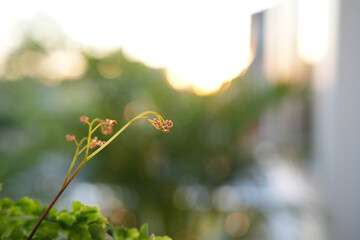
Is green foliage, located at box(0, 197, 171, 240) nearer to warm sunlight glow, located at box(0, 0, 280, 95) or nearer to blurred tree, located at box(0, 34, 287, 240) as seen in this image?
blurred tree, located at box(0, 34, 287, 240)

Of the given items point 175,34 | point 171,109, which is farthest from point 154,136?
point 175,34

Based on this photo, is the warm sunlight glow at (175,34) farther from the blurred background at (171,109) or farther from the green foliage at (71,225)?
the green foliage at (71,225)

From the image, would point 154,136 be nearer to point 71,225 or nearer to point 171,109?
point 171,109

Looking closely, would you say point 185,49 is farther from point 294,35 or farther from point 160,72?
point 294,35

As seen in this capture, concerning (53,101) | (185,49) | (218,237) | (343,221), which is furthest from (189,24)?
(343,221)

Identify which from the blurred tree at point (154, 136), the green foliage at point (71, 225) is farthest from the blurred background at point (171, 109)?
the green foliage at point (71, 225)

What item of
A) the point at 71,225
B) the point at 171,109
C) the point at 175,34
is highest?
the point at 175,34
